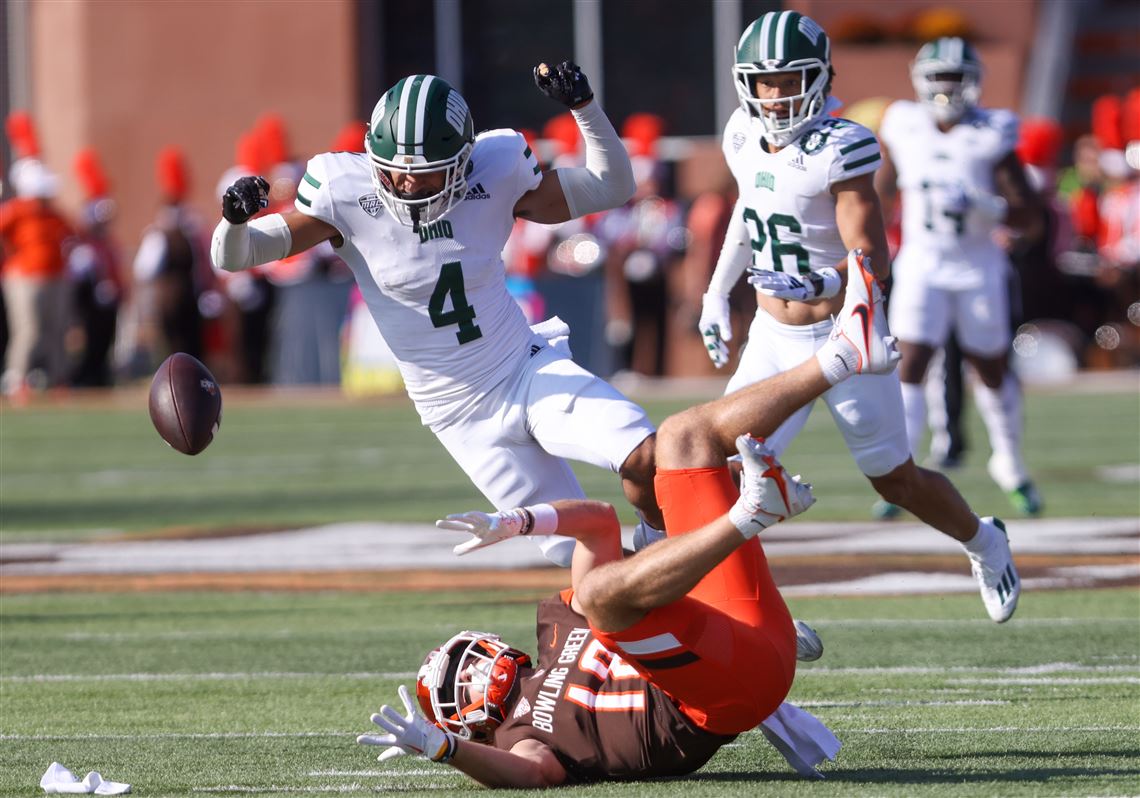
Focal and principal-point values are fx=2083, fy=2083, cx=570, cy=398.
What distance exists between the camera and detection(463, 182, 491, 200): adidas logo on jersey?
590 centimetres

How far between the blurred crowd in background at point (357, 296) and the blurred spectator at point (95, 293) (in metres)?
0.02

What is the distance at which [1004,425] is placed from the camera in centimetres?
1009

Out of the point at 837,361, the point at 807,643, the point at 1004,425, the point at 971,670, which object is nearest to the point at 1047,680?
the point at 971,670

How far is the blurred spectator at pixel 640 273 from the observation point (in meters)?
19.0

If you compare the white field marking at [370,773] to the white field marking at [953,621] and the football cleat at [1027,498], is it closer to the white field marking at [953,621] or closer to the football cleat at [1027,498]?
the white field marking at [953,621]

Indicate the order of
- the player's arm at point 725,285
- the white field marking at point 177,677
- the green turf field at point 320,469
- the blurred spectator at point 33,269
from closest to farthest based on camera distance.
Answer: the white field marking at point 177,677 < the player's arm at point 725,285 < the green turf field at point 320,469 < the blurred spectator at point 33,269

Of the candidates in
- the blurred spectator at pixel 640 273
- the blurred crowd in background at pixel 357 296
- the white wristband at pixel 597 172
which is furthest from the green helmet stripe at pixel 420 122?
the blurred spectator at pixel 640 273

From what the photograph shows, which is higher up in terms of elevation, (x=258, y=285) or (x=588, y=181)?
(x=588, y=181)

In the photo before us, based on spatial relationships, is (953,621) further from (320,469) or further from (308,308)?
(308,308)

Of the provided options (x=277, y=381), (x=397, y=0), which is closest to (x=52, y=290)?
(x=277, y=381)

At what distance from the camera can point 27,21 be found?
79.2 feet

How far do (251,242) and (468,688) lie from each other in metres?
1.62

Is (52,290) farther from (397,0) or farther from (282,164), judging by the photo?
(397,0)

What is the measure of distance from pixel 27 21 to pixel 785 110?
19.1 meters
